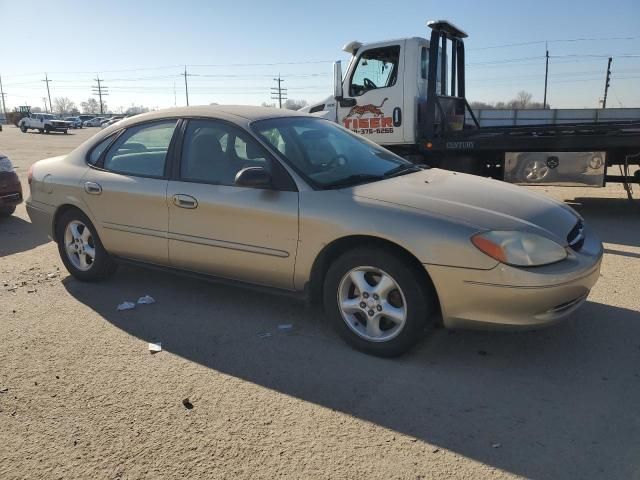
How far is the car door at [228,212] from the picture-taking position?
3820 mm

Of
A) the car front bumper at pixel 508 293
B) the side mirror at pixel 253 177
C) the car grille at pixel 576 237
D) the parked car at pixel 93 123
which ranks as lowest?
the car front bumper at pixel 508 293

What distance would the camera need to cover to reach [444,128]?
9.11m

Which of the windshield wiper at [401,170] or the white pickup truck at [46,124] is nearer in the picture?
the windshield wiper at [401,170]

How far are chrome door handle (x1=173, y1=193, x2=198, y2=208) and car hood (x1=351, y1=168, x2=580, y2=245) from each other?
1.27 metres

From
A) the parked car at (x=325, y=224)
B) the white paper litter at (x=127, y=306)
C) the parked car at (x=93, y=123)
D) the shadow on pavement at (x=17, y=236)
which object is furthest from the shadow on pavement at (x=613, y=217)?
the parked car at (x=93, y=123)

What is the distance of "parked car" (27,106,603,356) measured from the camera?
127 inches

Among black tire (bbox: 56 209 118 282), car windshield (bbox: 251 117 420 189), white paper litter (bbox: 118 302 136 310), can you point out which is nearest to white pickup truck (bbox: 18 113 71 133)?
black tire (bbox: 56 209 118 282)

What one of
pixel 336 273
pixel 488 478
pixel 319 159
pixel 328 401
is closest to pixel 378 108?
pixel 319 159

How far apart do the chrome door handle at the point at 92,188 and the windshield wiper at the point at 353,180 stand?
218 cm

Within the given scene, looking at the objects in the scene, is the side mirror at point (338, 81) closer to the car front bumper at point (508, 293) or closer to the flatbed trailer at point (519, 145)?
the flatbed trailer at point (519, 145)

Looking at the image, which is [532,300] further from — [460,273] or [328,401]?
[328,401]

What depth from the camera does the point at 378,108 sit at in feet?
29.9

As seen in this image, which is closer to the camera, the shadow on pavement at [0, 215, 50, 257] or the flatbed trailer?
the shadow on pavement at [0, 215, 50, 257]

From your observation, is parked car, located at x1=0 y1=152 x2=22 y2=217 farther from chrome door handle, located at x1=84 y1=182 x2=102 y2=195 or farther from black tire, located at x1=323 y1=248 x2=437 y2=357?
black tire, located at x1=323 y1=248 x2=437 y2=357
